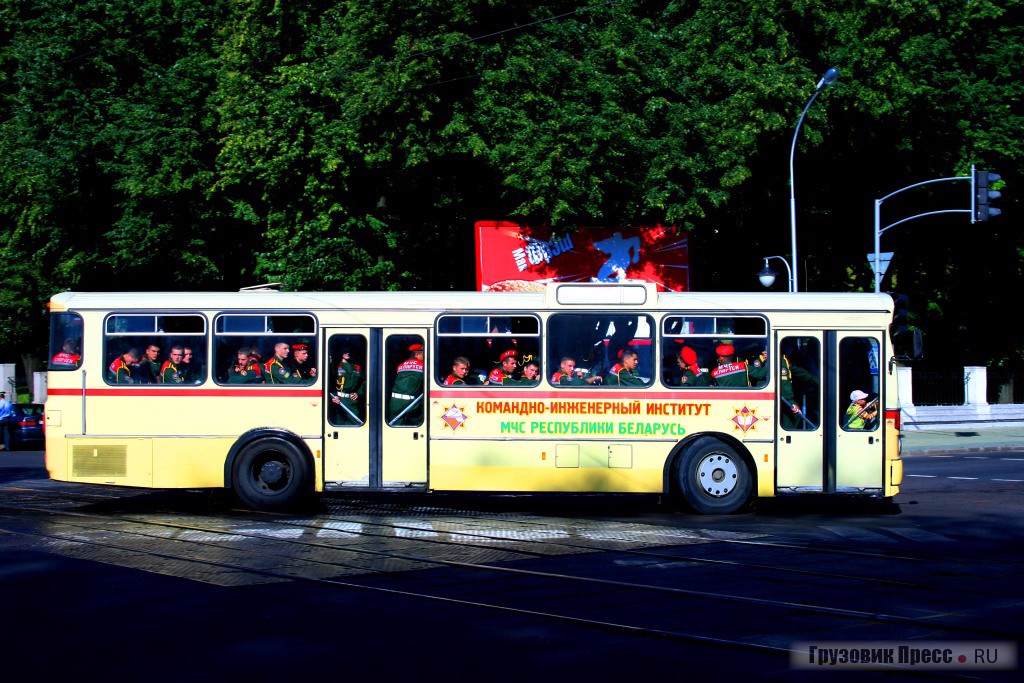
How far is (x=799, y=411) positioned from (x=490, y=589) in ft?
20.4

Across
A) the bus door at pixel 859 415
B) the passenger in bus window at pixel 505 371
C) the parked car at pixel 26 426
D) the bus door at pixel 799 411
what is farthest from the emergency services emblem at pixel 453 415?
the parked car at pixel 26 426

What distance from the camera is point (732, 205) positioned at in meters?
30.6

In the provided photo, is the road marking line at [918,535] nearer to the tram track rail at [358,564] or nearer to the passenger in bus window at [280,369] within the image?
the tram track rail at [358,564]

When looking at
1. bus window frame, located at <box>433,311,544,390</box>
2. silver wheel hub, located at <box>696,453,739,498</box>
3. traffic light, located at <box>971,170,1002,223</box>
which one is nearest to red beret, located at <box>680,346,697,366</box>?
silver wheel hub, located at <box>696,453,739,498</box>

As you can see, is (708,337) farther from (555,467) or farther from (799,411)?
(555,467)

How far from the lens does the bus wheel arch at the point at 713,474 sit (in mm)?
14297

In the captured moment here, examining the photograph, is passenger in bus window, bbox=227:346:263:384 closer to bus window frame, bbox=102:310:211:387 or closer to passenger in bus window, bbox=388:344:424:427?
bus window frame, bbox=102:310:211:387

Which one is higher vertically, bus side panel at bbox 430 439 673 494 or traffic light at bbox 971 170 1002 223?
traffic light at bbox 971 170 1002 223

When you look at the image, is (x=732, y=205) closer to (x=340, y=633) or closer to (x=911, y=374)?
(x=911, y=374)

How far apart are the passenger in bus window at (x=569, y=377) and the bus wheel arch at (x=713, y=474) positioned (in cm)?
137

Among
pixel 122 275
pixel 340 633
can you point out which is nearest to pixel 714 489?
pixel 340 633

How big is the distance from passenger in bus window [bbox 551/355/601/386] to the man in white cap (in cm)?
312

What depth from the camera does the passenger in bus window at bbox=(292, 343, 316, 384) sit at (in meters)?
14.8

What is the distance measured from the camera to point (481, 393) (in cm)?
1459
